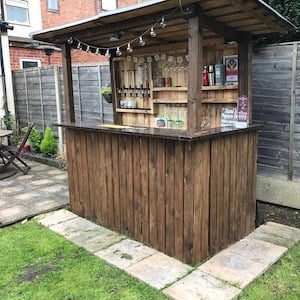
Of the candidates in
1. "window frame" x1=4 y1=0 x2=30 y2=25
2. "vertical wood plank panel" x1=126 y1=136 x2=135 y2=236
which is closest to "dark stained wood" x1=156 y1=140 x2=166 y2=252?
"vertical wood plank panel" x1=126 y1=136 x2=135 y2=236

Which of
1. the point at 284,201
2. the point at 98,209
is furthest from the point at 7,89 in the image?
the point at 284,201

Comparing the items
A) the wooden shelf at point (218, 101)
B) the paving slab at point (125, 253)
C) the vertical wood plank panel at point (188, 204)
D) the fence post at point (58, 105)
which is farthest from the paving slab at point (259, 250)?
the fence post at point (58, 105)

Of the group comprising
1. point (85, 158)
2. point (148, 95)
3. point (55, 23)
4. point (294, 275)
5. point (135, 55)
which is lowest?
point (294, 275)

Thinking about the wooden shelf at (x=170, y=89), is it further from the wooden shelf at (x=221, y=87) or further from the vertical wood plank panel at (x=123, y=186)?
the vertical wood plank panel at (x=123, y=186)

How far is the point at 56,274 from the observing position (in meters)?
2.75

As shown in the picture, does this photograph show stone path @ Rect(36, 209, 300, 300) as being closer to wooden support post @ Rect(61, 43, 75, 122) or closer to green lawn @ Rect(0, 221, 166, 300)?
green lawn @ Rect(0, 221, 166, 300)

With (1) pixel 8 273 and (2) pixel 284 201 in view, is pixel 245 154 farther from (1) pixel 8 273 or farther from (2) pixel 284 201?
(1) pixel 8 273

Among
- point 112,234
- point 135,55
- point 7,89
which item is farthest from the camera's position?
point 7,89

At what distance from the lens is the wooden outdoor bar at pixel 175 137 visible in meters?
2.72

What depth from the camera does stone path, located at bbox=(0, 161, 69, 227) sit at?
4.09 meters

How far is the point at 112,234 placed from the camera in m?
3.55

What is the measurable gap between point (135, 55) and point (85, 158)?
4.95ft

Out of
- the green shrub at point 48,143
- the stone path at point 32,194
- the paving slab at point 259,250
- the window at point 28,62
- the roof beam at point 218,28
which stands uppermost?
the window at point 28,62

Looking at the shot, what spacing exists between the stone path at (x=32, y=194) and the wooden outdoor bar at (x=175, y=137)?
1.59 feet
